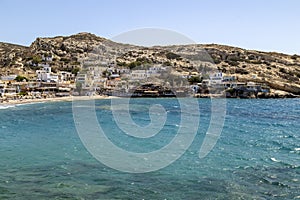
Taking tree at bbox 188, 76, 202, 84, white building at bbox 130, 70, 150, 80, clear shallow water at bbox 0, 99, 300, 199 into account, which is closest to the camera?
clear shallow water at bbox 0, 99, 300, 199

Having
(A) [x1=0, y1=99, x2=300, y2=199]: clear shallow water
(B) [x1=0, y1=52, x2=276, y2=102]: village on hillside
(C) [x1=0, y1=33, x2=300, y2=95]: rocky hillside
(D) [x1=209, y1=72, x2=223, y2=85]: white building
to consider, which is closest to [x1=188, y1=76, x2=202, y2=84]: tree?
(B) [x1=0, y1=52, x2=276, y2=102]: village on hillside

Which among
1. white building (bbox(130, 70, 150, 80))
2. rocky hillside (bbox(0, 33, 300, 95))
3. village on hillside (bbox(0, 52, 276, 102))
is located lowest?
village on hillside (bbox(0, 52, 276, 102))

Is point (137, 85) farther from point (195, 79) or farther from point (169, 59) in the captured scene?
point (169, 59)

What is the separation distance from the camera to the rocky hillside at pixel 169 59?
89750 mm

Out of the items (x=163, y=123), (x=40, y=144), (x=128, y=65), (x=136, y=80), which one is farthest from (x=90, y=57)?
(x=40, y=144)

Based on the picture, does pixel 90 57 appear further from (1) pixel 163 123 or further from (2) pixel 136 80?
(1) pixel 163 123

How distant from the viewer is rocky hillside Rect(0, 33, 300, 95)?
3533 inches

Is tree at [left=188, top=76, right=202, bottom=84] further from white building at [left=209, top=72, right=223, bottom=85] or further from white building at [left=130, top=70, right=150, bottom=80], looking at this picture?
white building at [left=130, top=70, right=150, bottom=80]

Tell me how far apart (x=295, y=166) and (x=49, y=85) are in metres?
67.1

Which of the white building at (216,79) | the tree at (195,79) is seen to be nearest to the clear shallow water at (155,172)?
the white building at (216,79)

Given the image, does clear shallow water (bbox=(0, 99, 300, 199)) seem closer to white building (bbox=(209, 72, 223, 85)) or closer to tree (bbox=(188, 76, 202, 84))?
white building (bbox=(209, 72, 223, 85))

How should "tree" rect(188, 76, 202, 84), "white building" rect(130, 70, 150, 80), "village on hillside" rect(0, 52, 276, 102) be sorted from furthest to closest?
"white building" rect(130, 70, 150, 80) → "tree" rect(188, 76, 202, 84) → "village on hillside" rect(0, 52, 276, 102)

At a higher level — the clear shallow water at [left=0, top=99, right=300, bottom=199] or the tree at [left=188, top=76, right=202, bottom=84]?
the tree at [left=188, top=76, right=202, bottom=84]

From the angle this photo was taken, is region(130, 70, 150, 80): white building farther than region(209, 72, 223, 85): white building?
Yes
